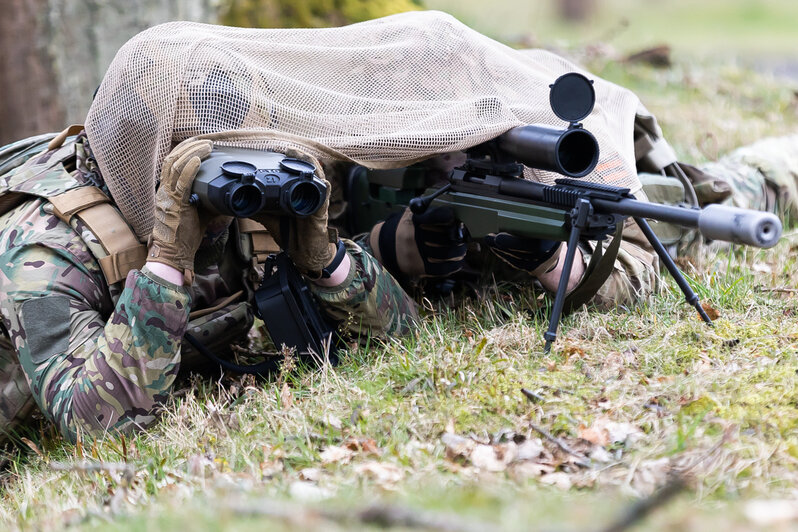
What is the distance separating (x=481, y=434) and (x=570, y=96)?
4.03 feet

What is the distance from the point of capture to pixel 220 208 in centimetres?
300

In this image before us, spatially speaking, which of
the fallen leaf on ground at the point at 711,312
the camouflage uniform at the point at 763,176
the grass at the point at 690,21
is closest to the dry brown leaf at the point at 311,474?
the fallen leaf on ground at the point at 711,312

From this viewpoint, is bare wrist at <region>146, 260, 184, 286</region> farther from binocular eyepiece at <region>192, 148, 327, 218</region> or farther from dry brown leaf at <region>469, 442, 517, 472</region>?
dry brown leaf at <region>469, 442, 517, 472</region>

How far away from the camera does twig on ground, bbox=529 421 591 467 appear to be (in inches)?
104

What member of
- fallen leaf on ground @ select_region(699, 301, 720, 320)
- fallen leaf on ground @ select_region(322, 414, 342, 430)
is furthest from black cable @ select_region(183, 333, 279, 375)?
fallen leaf on ground @ select_region(699, 301, 720, 320)

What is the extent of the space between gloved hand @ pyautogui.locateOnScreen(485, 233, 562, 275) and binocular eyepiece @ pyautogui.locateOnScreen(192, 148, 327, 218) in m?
0.75

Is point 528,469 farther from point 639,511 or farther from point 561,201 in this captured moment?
point 561,201

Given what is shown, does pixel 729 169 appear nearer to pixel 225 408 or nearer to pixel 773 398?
pixel 773 398

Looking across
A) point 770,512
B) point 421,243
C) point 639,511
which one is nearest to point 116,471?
point 421,243

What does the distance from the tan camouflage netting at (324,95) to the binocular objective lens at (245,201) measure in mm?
401

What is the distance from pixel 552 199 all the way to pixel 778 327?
3.28 feet

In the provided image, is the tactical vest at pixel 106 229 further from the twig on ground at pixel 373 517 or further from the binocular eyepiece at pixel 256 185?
the twig on ground at pixel 373 517

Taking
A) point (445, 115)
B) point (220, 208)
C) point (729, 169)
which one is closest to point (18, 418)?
point (220, 208)

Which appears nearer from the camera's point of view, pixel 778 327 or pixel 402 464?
pixel 402 464
